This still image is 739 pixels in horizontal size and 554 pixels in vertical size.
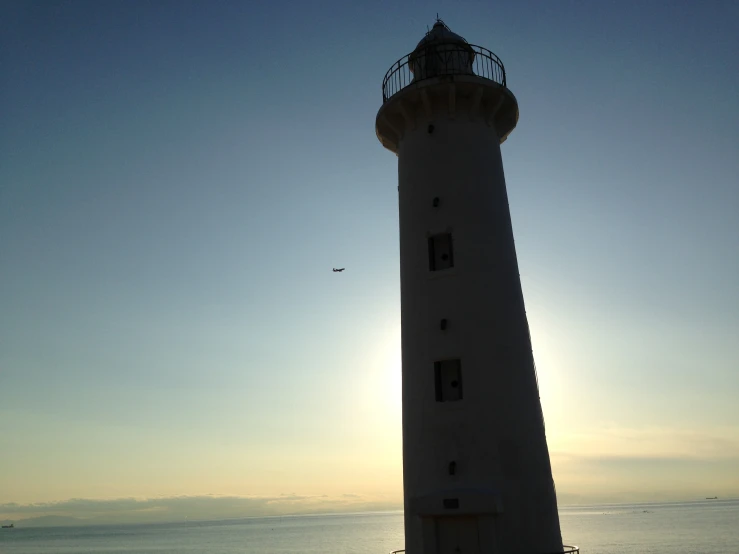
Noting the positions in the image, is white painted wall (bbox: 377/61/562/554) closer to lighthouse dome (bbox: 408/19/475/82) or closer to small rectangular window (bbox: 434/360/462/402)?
small rectangular window (bbox: 434/360/462/402)

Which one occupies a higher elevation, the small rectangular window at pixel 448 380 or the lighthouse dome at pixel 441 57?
the lighthouse dome at pixel 441 57

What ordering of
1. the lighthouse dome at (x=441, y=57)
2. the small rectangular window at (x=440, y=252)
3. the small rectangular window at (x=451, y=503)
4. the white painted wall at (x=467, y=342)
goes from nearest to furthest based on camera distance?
the small rectangular window at (x=451, y=503)
the white painted wall at (x=467, y=342)
the small rectangular window at (x=440, y=252)
the lighthouse dome at (x=441, y=57)

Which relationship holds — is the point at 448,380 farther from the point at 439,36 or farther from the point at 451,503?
the point at 439,36

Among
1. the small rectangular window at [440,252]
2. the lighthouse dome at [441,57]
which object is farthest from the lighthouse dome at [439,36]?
the small rectangular window at [440,252]

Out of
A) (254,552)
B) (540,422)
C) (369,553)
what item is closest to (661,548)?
(369,553)

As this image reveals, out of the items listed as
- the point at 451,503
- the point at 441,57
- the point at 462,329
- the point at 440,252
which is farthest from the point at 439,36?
the point at 451,503

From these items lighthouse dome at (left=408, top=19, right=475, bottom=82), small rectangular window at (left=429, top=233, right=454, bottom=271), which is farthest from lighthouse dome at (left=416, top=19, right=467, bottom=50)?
small rectangular window at (left=429, top=233, right=454, bottom=271)

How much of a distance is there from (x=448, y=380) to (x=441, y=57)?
34.1 feet

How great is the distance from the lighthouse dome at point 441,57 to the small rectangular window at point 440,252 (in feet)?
17.2

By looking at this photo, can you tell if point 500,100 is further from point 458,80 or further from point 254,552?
point 254,552

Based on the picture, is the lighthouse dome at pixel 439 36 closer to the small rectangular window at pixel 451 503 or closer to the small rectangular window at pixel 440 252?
the small rectangular window at pixel 440 252

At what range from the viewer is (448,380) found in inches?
642

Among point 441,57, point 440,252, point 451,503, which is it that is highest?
point 441,57

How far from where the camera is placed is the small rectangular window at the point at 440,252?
17.4m
